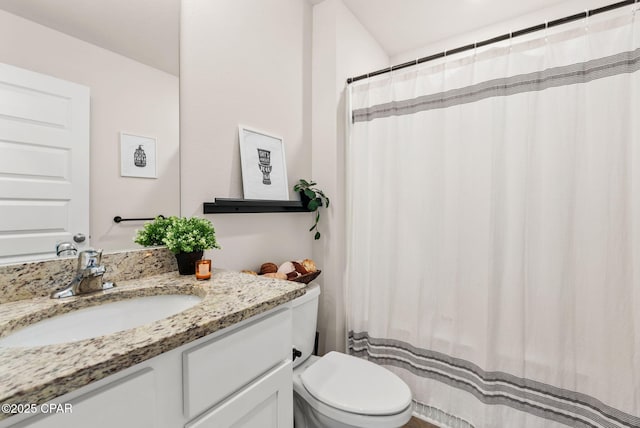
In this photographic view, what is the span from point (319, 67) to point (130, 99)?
3.98 ft

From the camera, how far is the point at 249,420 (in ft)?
2.59

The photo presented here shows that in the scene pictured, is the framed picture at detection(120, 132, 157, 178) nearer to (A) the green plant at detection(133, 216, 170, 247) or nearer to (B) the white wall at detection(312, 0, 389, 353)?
(A) the green plant at detection(133, 216, 170, 247)

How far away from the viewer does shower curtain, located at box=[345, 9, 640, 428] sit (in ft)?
3.81

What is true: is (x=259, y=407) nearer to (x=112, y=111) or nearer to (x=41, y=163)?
(x=41, y=163)

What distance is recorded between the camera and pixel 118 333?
0.60 meters

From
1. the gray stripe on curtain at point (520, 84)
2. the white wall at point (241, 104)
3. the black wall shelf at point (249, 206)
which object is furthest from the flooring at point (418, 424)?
the gray stripe on curtain at point (520, 84)

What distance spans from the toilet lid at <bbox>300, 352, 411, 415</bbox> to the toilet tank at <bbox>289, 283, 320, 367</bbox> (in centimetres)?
8

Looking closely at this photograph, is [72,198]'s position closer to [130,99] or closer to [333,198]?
[130,99]

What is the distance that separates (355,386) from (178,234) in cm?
96

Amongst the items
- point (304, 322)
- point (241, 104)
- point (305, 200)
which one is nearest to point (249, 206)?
point (305, 200)

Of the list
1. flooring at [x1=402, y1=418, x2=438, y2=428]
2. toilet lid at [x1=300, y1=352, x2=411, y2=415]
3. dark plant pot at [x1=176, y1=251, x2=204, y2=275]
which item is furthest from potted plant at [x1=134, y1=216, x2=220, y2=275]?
flooring at [x1=402, y1=418, x2=438, y2=428]

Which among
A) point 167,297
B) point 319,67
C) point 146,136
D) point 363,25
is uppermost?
point 363,25

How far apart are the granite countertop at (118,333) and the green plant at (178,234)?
0.39 ft

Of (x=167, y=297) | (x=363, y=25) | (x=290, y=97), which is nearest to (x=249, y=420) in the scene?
(x=167, y=297)
